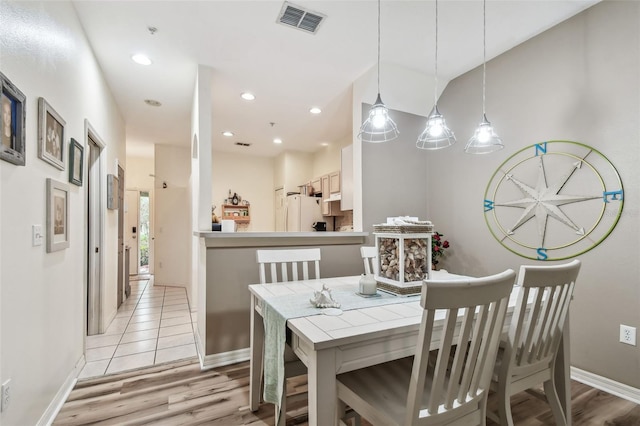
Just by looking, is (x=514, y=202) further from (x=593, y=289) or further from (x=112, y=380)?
(x=112, y=380)

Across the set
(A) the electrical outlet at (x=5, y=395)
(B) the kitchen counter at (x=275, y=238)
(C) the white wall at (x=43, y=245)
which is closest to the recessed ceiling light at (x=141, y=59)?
(C) the white wall at (x=43, y=245)

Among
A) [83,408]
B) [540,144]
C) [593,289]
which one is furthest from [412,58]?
[83,408]

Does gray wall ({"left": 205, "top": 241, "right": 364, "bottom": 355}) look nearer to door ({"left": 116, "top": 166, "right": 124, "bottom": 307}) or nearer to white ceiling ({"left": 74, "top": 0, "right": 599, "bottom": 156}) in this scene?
white ceiling ({"left": 74, "top": 0, "right": 599, "bottom": 156})

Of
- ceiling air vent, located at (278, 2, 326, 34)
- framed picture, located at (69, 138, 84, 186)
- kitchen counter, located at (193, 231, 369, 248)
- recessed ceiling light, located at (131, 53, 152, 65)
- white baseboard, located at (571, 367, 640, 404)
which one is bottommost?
white baseboard, located at (571, 367, 640, 404)

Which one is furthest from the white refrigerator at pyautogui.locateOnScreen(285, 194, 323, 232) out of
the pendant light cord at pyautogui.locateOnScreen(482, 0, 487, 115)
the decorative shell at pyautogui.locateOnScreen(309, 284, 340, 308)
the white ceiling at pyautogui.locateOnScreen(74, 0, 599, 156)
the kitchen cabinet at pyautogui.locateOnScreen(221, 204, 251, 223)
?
the decorative shell at pyautogui.locateOnScreen(309, 284, 340, 308)

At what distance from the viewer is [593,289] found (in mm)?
2193

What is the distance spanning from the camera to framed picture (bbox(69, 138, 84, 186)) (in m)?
2.17

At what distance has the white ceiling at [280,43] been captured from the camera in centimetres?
221

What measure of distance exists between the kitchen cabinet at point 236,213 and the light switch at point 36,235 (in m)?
4.43

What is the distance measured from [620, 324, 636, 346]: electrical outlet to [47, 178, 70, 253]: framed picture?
3757 mm

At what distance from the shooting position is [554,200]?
7.82 feet

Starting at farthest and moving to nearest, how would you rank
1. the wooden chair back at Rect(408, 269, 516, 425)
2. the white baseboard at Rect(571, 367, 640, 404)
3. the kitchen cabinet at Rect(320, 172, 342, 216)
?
the kitchen cabinet at Rect(320, 172, 342, 216), the white baseboard at Rect(571, 367, 640, 404), the wooden chair back at Rect(408, 269, 516, 425)

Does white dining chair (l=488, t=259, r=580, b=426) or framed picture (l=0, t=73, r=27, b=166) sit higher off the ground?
framed picture (l=0, t=73, r=27, b=166)

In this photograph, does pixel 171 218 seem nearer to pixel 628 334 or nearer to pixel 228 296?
pixel 228 296
